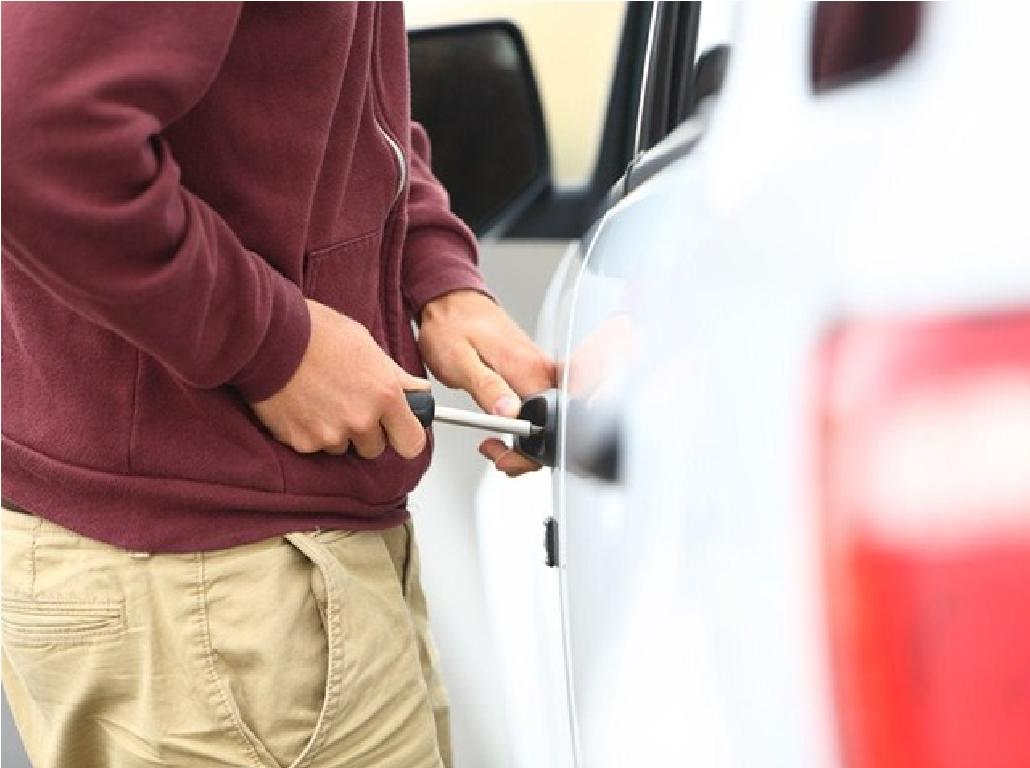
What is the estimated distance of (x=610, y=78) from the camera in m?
1.99

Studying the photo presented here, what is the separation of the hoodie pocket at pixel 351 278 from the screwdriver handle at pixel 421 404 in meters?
0.07

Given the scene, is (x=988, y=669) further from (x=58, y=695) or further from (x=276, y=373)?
(x=58, y=695)

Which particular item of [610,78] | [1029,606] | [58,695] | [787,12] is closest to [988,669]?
[1029,606]

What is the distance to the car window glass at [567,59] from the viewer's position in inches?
79.7

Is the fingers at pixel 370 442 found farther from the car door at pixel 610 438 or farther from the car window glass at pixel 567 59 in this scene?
the car window glass at pixel 567 59

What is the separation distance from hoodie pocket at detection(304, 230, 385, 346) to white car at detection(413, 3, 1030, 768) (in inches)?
11.4

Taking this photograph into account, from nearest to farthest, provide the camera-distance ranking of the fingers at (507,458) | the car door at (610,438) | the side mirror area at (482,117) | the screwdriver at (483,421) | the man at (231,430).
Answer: the car door at (610,438) → the man at (231,430) → the screwdriver at (483,421) → the fingers at (507,458) → the side mirror area at (482,117)

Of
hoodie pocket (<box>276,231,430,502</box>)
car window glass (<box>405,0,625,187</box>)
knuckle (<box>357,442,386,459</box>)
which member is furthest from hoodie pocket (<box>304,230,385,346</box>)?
car window glass (<box>405,0,625,187</box>)

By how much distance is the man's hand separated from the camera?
111 centimetres

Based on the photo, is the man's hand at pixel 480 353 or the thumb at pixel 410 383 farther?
the man's hand at pixel 480 353

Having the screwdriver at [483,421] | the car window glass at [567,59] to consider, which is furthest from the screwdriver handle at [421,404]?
the car window glass at [567,59]

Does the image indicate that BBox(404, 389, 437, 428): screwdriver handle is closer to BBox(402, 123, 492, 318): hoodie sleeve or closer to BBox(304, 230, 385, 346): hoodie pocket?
BBox(304, 230, 385, 346): hoodie pocket

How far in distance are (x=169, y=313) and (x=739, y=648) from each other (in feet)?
1.32

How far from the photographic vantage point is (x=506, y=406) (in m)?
1.06
